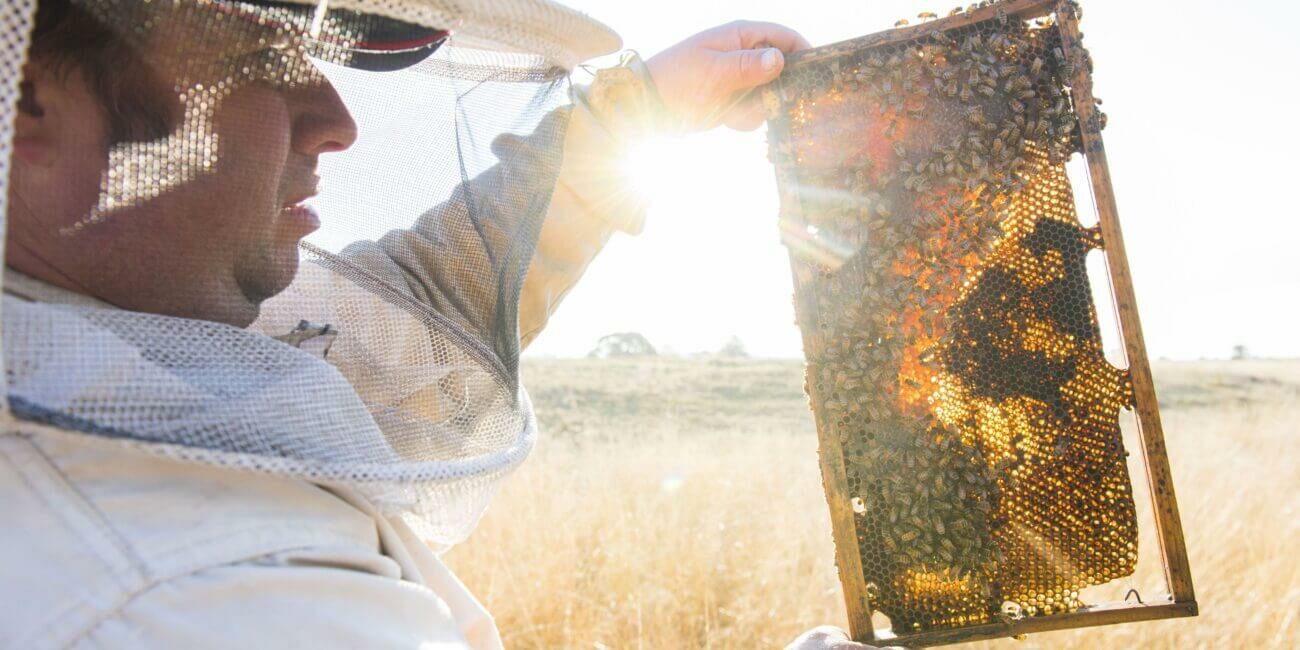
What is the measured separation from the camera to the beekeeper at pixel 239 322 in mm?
982

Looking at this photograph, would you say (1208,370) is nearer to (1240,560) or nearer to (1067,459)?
(1240,560)

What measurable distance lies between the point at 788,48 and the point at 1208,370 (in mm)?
27240

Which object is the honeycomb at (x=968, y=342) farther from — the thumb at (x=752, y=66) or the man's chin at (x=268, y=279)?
the man's chin at (x=268, y=279)

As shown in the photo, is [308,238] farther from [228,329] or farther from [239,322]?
[228,329]

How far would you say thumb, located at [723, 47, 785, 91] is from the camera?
2457 mm

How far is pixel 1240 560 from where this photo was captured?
507 centimetres

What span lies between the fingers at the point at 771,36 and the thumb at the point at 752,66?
80 millimetres

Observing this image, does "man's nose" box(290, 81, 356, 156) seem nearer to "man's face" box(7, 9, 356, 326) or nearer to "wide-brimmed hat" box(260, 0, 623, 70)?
"man's face" box(7, 9, 356, 326)

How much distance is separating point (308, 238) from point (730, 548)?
477cm

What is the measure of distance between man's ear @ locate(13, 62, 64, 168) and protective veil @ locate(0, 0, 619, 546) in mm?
19

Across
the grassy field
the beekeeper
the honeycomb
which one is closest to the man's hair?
the beekeeper

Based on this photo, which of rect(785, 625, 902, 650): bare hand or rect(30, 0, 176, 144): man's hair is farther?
rect(785, 625, 902, 650): bare hand

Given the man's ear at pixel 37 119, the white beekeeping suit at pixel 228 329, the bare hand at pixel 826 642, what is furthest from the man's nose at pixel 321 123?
the bare hand at pixel 826 642

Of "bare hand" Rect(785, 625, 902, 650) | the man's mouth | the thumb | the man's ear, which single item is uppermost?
the thumb
